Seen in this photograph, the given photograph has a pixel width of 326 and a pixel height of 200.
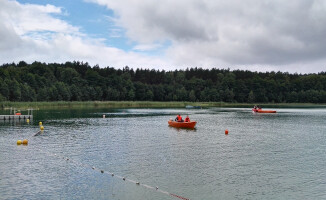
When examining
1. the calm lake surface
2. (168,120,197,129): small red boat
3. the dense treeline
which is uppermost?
the dense treeline

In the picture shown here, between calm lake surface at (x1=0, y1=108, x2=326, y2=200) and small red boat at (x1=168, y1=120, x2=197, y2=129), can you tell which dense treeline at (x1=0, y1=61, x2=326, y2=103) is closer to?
small red boat at (x1=168, y1=120, x2=197, y2=129)

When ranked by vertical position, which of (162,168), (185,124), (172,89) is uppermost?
(172,89)

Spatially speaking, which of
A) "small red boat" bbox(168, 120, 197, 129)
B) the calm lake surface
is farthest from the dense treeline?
the calm lake surface

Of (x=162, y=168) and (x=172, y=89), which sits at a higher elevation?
(x=172, y=89)

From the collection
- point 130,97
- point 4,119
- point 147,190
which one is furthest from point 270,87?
point 147,190

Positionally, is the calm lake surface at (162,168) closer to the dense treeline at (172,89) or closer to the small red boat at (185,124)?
the small red boat at (185,124)

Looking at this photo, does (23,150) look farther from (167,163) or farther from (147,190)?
(147,190)

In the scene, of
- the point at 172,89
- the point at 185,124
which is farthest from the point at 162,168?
the point at 172,89

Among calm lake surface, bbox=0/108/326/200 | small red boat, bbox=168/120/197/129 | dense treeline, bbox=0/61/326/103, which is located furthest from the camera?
dense treeline, bbox=0/61/326/103

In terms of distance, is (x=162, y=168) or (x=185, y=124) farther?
(x=185, y=124)

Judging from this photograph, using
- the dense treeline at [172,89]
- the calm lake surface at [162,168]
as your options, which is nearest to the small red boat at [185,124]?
the calm lake surface at [162,168]

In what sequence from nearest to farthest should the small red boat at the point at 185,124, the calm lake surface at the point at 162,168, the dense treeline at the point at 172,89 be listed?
the calm lake surface at the point at 162,168 → the small red boat at the point at 185,124 → the dense treeline at the point at 172,89

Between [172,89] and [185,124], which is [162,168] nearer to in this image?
[185,124]

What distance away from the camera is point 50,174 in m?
21.2
